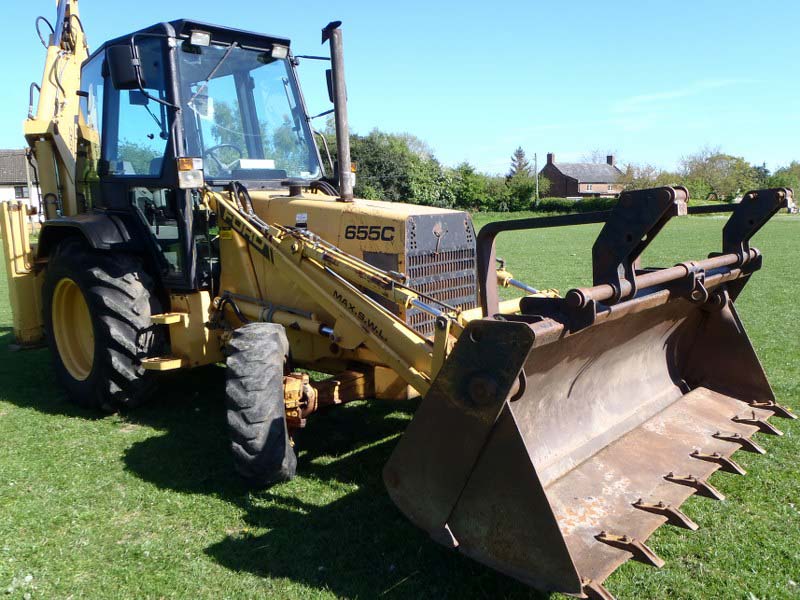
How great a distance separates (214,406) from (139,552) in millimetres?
2465

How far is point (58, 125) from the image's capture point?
7.44m

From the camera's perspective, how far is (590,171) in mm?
88375

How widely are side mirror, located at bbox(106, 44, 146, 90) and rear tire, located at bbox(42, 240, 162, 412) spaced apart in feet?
4.94

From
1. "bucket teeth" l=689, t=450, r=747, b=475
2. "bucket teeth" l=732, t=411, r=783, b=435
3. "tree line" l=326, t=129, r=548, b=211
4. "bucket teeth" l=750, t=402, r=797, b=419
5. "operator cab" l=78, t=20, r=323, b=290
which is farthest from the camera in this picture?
"tree line" l=326, t=129, r=548, b=211

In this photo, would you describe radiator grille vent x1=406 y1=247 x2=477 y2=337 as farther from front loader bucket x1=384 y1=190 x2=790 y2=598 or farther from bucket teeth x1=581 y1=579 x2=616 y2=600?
bucket teeth x1=581 y1=579 x2=616 y2=600

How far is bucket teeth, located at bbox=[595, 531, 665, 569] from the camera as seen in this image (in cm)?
295

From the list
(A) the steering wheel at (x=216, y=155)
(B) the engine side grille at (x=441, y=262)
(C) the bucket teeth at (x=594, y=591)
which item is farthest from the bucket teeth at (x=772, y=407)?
(A) the steering wheel at (x=216, y=155)

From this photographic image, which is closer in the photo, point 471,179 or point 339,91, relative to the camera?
point 339,91

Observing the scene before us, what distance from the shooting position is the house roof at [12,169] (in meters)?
53.4

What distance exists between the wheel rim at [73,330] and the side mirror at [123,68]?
2.21 metres

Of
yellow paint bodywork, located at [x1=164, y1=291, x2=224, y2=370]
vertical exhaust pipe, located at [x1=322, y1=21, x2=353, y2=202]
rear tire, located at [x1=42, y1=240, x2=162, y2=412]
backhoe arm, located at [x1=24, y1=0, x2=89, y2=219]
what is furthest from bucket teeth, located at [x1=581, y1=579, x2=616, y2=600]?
backhoe arm, located at [x1=24, y1=0, x2=89, y2=219]

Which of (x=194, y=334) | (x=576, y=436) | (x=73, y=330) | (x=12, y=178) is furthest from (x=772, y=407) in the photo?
(x=12, y=178)

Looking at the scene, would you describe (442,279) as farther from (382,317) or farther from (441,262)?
(382,317)

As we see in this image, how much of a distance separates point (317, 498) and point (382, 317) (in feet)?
4.05
